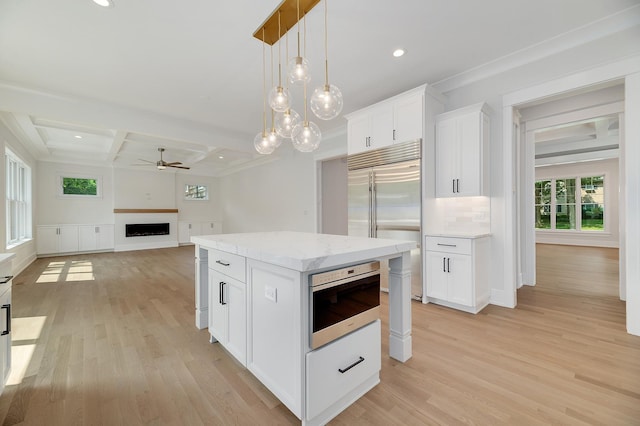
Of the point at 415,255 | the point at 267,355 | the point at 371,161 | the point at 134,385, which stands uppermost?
the point at 371,161

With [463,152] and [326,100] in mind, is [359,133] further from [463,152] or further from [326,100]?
[326,100]

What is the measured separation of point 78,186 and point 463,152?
10.0m

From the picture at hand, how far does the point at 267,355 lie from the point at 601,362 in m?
2.41

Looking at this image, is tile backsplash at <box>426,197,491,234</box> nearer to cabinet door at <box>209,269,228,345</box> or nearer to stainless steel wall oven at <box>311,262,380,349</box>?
stainless steel wall oven at <box>311,262,380,349</box>

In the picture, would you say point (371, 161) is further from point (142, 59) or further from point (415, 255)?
point (142, 59)

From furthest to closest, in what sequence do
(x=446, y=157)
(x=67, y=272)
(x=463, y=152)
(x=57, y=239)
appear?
(x=57, y=239) → (x=67, y=272) → (x=446, y=157) → (x=463, y=152)

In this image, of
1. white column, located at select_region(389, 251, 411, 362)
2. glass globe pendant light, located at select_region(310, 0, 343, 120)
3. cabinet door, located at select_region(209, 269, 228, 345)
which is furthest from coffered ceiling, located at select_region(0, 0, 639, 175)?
cabinet door, located at select_region(209, 269, 228, 345)

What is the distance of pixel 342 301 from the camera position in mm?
1548

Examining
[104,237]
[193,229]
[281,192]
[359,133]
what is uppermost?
[359,133]

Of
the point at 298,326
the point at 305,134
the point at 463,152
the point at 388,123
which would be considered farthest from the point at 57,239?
the point at 463,152

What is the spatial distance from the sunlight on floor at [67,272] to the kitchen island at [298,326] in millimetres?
4432

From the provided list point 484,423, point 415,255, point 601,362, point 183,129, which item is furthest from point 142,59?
point 601,362

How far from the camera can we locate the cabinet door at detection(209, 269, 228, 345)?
208 cm

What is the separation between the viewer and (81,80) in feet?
11.2
